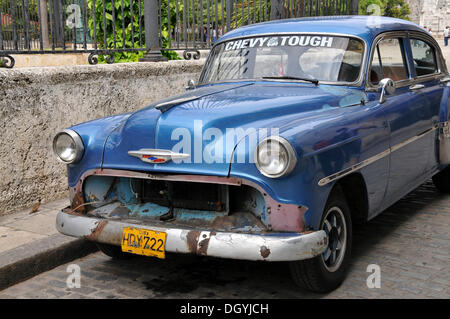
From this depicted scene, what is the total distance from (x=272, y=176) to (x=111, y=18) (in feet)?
15.4

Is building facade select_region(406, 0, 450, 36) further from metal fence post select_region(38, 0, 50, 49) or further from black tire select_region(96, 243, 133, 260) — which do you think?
black tire select_region(96, 243, 133, 260)

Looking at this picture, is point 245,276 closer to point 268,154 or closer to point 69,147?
point 268,154

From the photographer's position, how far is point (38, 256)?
14.7 ft

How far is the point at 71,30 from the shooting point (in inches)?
262

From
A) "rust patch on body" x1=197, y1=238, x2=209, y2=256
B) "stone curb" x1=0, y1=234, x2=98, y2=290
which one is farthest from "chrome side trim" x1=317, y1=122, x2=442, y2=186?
"stone curb" x1=0, y1=234, x2=98, y2=290

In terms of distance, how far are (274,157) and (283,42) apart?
1.78 m

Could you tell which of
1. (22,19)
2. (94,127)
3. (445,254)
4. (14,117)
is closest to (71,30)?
(22,19)

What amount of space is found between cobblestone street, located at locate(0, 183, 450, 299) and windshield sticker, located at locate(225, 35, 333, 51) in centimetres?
160

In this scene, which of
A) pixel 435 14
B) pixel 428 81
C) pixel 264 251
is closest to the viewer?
pixel 264 251

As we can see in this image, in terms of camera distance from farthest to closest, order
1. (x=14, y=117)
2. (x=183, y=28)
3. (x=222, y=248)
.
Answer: (x=183, y=28) → (x=14, y=117) → (x=222, y=248)

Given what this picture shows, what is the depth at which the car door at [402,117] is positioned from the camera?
15.6 feet

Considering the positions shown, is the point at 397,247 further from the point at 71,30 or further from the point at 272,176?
the point at 71,30

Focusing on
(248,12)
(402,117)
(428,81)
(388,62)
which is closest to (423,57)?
(428,81)

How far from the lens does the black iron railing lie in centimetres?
607
